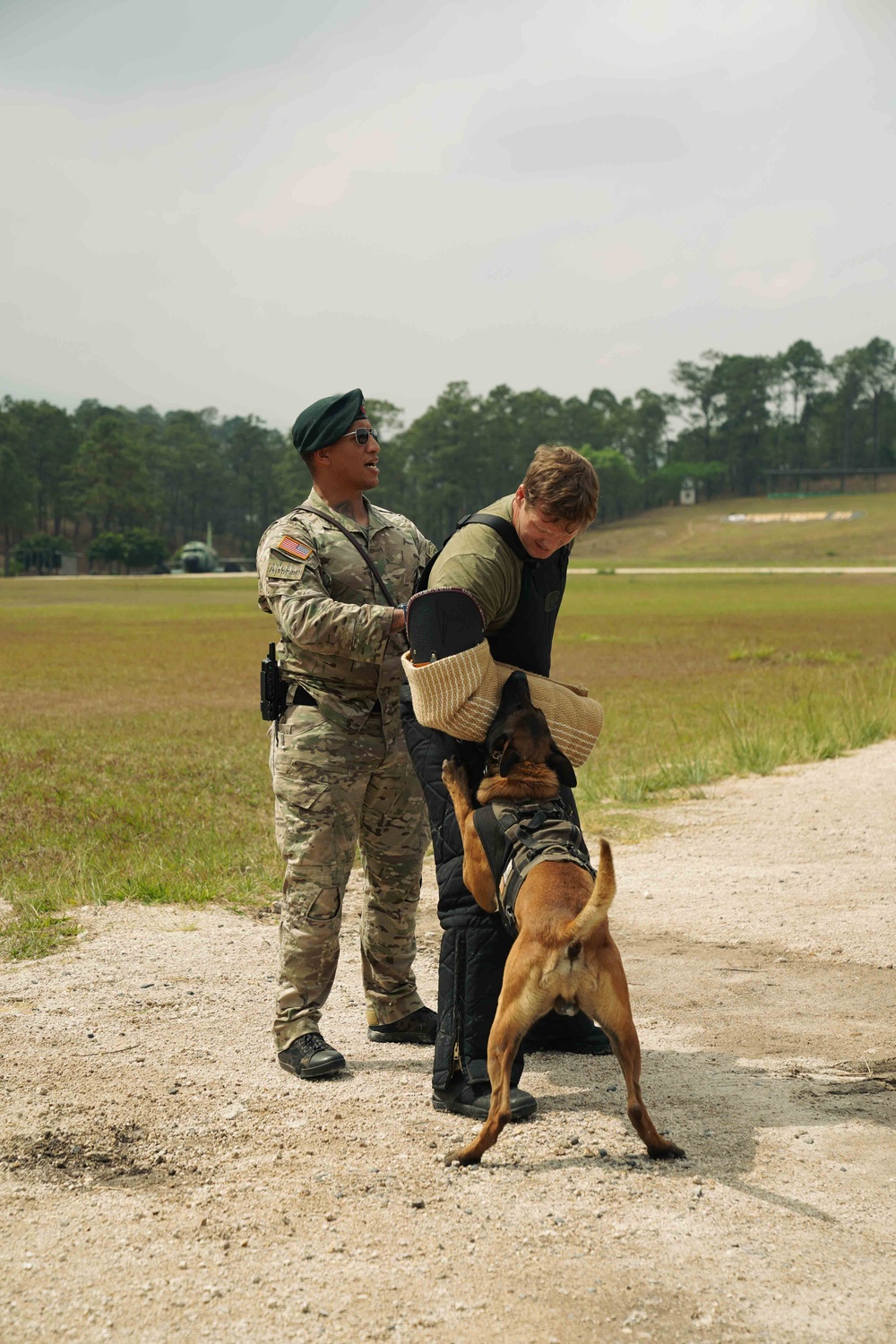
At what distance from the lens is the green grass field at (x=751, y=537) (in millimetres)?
101375

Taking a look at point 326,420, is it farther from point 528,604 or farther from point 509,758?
point 509,758

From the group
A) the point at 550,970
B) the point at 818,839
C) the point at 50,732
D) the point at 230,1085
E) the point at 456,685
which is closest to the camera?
the point at 550,970

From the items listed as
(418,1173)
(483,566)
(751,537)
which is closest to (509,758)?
(483,566)

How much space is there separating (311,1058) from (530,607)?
1.89 meters

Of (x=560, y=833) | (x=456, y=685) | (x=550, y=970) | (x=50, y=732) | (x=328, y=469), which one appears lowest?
(x=50, y=732)

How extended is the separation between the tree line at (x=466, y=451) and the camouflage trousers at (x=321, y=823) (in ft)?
409

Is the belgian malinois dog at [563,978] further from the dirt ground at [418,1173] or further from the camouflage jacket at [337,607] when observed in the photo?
the camouflage jacket at [337,607]

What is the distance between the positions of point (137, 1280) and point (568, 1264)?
1.14 meters

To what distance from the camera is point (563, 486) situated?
402 cm

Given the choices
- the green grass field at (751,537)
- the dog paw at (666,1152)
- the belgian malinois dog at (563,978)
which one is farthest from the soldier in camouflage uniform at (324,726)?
the green grass field at (751,537)

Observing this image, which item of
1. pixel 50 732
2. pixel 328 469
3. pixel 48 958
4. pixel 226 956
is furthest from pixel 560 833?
pixel 50 732

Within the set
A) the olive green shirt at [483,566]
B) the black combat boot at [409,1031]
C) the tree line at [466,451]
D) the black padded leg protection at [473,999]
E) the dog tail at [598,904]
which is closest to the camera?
the dog tail at [598,904]

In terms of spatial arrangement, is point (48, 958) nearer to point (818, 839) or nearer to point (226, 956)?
point (226, 956)

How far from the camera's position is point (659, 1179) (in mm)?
3865
